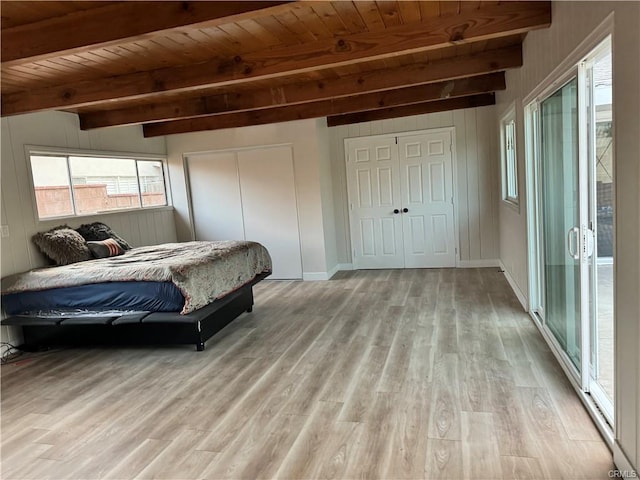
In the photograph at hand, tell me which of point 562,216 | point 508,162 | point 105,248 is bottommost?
point 105,248

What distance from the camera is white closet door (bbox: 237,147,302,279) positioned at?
6.24 metres

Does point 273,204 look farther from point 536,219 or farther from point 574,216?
point 574,216

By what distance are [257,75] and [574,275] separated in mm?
2623

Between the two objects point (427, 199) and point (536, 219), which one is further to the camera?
point (427, 199)

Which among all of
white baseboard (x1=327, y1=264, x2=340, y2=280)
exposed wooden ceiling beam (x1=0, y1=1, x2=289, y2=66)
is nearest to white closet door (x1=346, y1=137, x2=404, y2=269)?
white baseboard (x1=327, y1=264, x2=340, y2=280)

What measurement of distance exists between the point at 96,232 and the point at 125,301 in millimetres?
1560

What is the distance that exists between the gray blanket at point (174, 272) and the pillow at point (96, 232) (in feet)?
1.39

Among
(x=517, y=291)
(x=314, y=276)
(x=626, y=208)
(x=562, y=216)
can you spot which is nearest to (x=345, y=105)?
(x=314, y=276)

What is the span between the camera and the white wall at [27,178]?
3988 mm

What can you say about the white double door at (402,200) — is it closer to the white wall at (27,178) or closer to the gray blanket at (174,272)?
the gray blanket at (174,272)

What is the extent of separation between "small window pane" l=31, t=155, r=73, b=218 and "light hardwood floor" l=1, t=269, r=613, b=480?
1.57 m

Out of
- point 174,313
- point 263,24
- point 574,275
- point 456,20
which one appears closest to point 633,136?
point 574,275

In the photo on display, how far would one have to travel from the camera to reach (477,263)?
21.0 ft

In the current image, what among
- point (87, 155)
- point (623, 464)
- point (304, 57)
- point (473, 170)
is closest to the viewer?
point (623, 464)
